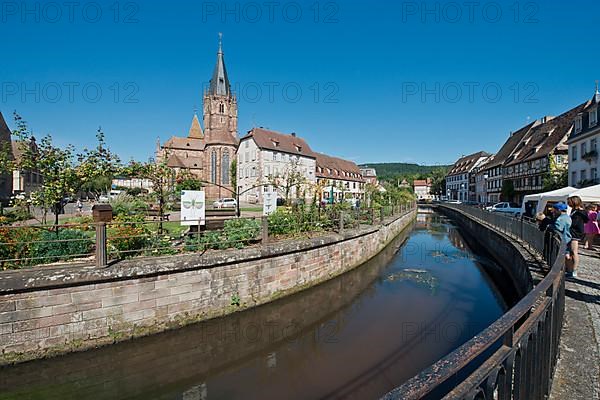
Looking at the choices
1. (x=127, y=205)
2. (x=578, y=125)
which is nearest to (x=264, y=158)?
(x=127, y=205)

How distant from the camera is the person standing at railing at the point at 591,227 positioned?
10.9 m

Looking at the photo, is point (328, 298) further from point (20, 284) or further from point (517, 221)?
point (517, 221)

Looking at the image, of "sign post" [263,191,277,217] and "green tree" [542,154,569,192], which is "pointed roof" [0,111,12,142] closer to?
"sign post" [263,191,277,217]

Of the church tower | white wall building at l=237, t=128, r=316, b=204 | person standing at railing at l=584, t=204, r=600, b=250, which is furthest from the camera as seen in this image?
the church tower

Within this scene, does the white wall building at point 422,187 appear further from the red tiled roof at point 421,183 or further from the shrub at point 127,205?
the shrub at point 127,205

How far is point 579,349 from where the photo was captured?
11.6 feet

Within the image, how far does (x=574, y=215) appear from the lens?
396 inches

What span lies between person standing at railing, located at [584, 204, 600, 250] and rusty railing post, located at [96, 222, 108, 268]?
14089mm

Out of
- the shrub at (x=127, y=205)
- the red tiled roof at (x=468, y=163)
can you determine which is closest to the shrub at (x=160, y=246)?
the shrub at (x=127, y=205)

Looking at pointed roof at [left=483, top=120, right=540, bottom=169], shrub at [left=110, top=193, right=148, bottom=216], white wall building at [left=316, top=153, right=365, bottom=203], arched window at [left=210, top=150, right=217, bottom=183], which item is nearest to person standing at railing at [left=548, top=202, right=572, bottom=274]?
shrub at [left=110, top=193, right=148, bottom=216]

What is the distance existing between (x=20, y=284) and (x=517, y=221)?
1590 centimetres

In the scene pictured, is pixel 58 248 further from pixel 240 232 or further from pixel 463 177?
pixel 463 177

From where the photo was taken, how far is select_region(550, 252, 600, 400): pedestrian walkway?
282 centimetres

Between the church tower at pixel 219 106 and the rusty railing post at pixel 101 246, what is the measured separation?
5615 centimetres
